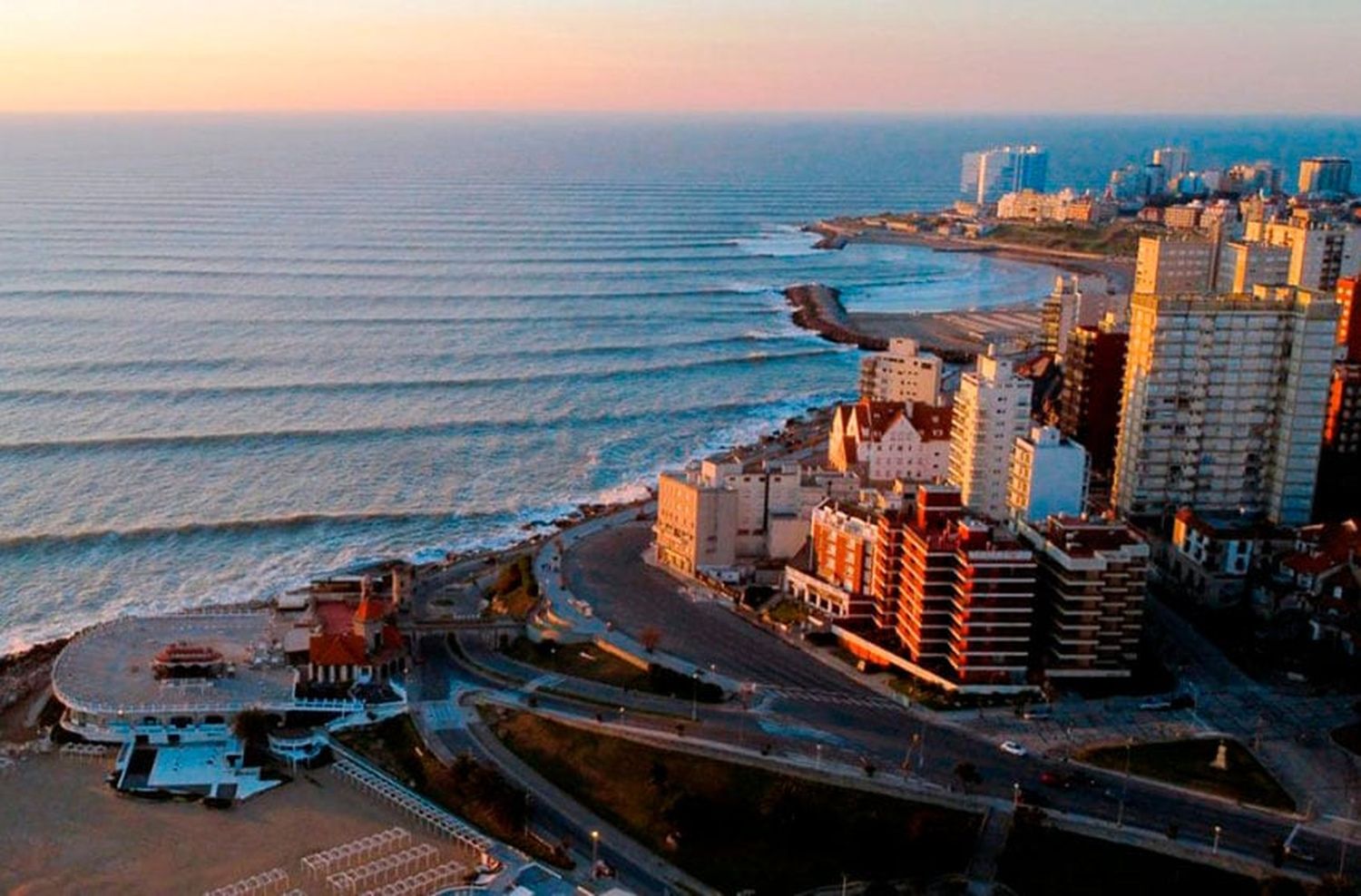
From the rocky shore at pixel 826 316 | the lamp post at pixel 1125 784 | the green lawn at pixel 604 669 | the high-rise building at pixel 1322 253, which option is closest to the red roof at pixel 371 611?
the green lawn at pixel 604 669

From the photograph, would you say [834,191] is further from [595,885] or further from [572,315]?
[595,885]

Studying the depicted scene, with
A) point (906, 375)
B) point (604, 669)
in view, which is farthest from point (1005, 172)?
point (604, 669)

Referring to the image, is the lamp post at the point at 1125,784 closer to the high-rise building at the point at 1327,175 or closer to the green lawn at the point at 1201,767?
the green lawn at the point at 1201,767

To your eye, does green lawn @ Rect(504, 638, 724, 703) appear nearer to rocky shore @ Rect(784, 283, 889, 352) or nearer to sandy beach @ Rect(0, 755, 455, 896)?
sandy beach @ Rect(0, 755, 455, 896)

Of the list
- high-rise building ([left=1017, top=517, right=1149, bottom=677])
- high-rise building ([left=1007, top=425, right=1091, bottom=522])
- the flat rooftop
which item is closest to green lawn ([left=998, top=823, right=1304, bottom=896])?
high-rise building ([left=1017, top=517, right=1149, bottom=677])

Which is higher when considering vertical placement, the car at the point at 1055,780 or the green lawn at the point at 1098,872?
the car at the point at 1055,780

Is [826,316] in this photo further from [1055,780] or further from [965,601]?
[1055,780]
